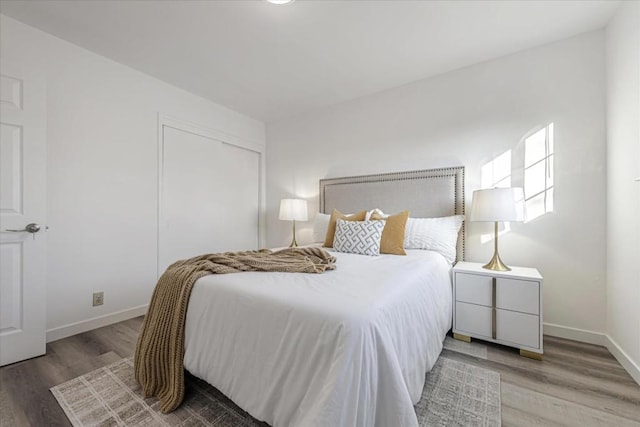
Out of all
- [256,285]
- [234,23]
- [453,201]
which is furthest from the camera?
[453,201]

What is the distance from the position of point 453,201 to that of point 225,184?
114 inches

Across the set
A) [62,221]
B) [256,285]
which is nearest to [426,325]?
[256,285]

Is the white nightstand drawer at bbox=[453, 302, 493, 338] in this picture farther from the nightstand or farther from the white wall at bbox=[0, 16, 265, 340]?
the white wall at bbox=[0, 16, 265, 340]

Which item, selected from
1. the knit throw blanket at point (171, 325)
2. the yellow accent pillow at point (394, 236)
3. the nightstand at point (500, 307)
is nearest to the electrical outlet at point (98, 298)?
the knit throw blanket at point (171, 325)

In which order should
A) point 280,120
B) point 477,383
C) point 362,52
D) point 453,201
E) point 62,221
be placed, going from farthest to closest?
point 280,120 < point 453,201 < point 362,52 < point 62,221 < point 477,383

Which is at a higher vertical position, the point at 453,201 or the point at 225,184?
the point at 225,184

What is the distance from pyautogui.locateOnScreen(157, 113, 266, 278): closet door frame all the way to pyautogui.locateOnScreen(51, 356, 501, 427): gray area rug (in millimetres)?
1545

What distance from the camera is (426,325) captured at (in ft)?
4.83

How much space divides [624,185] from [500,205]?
73 centimetres

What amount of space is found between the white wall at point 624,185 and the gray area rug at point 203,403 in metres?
1.00

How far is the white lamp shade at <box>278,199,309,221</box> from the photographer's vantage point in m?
3.50

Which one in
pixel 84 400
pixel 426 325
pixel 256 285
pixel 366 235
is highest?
pixel 366 235

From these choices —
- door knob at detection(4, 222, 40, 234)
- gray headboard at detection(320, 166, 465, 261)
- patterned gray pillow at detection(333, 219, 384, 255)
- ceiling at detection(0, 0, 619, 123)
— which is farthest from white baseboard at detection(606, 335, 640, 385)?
door knob at detection(4, 222, 40, 234)

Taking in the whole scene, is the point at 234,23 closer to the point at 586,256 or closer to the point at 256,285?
the point at 256,285
